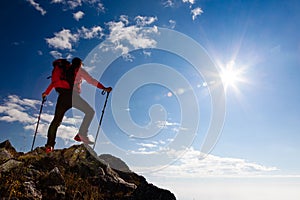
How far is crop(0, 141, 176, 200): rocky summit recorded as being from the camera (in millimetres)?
10102

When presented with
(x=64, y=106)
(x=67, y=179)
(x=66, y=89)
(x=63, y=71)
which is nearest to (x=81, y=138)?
(x=64, y=106)

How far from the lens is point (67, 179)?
12.6 meters

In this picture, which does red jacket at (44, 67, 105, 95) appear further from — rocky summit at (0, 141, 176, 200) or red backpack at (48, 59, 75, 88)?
rocky summit at (0, 141, 176, 200)

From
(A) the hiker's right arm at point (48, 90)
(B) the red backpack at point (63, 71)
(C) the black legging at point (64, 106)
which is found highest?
(B) the red backpack at point (63, 71)

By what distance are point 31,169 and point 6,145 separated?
6656 mm

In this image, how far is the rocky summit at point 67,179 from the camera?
10102mm

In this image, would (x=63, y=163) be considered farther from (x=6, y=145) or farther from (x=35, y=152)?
(x=6, y=145)

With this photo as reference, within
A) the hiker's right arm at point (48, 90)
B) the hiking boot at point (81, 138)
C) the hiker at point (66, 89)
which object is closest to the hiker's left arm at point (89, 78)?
the hiker at point (66, 89)

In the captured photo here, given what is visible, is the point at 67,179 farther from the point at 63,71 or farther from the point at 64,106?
the point at 63,71

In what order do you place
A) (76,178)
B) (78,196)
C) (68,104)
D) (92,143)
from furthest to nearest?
(76,178)
(78,196)
(92,143)
(68,104)

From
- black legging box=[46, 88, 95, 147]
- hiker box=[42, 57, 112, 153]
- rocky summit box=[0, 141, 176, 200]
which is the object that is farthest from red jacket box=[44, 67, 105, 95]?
rocky summit box=[0, 141, 176, 200]

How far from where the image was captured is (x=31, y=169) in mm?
11562

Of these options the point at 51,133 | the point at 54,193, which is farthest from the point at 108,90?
the point at 54,193

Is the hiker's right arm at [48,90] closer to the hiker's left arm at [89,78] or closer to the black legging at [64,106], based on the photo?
the black legging at [64,106]
